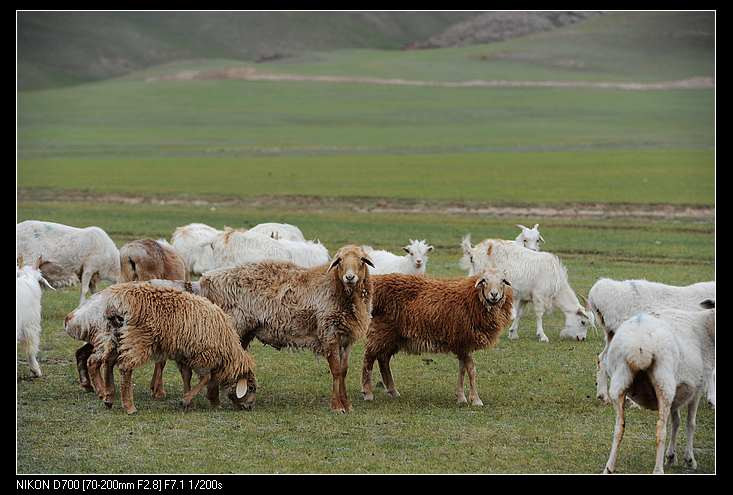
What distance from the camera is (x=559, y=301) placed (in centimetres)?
1573

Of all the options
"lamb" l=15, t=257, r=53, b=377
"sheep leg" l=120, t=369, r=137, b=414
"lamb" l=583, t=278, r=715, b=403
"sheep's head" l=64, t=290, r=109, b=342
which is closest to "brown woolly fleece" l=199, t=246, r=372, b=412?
"sheep's head" l=64, t=290, r=109, b=342

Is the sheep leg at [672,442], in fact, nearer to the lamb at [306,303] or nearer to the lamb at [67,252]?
the lamb at [306,303]

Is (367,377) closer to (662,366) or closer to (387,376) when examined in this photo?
A: (387,376)

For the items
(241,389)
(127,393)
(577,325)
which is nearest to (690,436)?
(241,389)

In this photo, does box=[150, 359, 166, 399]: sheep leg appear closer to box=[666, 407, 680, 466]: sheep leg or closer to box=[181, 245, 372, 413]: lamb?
box=[181, 245, 372, 413]: lamb

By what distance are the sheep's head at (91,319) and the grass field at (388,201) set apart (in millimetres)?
797

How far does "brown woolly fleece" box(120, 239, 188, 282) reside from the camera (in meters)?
14.6

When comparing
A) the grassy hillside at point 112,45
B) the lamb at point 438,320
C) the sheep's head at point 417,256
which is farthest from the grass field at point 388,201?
the grassy hillside at point 112,45

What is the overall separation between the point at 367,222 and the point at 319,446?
881 inches

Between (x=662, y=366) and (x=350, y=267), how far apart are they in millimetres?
3682

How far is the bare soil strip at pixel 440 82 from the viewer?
4318 inches

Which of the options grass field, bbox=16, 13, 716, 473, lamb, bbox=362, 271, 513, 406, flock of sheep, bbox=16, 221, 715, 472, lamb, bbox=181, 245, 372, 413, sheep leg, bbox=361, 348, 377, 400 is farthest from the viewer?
sheep leg, bbox=361, 348, 377, 400

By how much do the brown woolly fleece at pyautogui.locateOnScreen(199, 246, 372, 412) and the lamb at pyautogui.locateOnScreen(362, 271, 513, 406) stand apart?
0.59 meters

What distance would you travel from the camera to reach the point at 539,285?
15.6 meters
